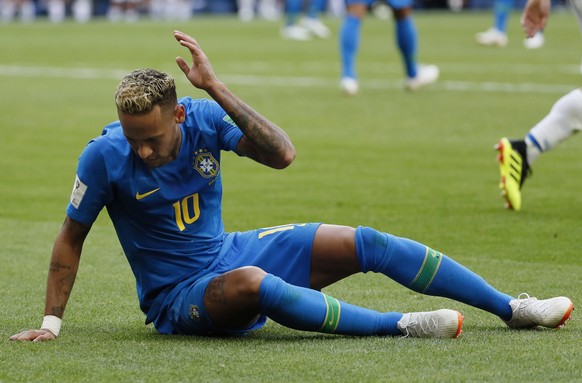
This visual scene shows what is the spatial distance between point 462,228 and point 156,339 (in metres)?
3.42

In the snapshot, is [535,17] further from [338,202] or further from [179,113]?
[179,113]

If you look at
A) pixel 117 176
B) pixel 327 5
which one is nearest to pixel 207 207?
pixel 117 176

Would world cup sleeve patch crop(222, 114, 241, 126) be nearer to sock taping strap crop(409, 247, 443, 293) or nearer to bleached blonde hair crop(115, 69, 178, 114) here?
bleached blonde hair crop(115, 69, 178, 114)

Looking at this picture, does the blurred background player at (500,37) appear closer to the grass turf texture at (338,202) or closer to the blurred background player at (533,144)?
the grass turf texture at (338,202)

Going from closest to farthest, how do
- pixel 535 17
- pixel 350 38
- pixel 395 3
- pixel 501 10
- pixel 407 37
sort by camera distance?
pixel 535 17 → pixel 395 3 → pixel 407 37 → pixel 350 38 → pixel 501 10

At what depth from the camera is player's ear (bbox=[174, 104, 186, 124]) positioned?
495 centimetres

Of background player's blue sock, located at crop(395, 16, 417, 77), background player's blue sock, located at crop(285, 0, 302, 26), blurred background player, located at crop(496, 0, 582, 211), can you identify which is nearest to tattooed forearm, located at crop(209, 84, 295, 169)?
blurred background player, located at crop(496, 0, 582, 211)

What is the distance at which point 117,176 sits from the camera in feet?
16.2

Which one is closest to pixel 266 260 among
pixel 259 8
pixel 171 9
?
pixel 171 9

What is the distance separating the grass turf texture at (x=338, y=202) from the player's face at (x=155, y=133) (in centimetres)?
74

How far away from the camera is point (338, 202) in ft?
29.9

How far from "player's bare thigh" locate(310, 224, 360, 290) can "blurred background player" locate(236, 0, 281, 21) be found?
39.9m

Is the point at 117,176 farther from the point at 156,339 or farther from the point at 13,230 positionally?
the point at 13,230

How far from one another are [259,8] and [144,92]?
4152 cm
